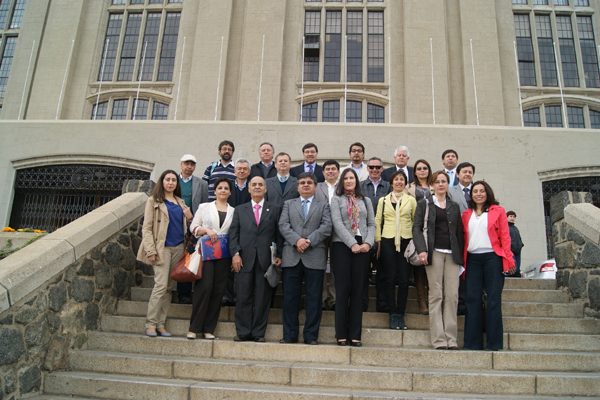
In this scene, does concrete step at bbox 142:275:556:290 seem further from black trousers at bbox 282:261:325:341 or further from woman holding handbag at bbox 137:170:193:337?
black trousers at bbox 282:261:325:341

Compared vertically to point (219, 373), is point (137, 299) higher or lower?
higher

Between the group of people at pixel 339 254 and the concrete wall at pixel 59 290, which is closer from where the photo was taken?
the concrete wall at pixel 59 290

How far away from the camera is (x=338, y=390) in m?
4.61

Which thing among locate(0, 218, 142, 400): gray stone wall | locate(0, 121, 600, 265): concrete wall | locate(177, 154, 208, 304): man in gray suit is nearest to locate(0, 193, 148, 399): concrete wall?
locate(0, 218, 142, 400): gray stone wall

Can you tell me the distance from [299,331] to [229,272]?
1.24 metres

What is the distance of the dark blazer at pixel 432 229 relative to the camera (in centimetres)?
559

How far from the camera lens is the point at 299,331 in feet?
18.6

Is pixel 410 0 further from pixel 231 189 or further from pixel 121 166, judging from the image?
pixel 231 189

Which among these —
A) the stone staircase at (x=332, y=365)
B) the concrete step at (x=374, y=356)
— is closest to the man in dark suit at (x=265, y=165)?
the stone staircase at (x=332, y=365)

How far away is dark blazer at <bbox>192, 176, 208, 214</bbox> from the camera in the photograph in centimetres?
680

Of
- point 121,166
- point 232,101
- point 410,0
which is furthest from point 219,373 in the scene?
point 410,0

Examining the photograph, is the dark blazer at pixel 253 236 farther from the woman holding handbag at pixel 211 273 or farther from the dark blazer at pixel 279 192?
the dark blazer at pixel 279 192

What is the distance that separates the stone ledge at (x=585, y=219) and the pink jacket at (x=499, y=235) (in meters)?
1.51

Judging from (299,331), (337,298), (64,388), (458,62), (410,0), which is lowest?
(64,388)
